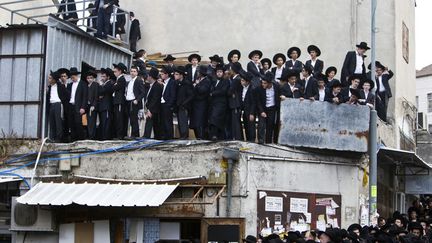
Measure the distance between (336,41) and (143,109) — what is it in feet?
24.9

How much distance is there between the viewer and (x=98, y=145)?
61.5 ft

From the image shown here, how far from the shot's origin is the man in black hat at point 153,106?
61.4 feet

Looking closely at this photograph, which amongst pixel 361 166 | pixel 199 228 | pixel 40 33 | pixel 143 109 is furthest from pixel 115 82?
pixel 361 166

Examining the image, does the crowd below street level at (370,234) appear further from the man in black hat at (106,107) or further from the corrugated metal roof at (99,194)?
the man in black hat at (106,107)

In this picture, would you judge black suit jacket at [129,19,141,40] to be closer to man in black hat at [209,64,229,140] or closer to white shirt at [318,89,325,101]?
man in black hat at [209,64,229,140]

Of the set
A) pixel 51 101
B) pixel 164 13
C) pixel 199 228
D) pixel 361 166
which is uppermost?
pixel 164 13

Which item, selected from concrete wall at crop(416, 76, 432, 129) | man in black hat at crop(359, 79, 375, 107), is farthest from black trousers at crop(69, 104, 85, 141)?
concrete wall at crop(416, 76, 432, 129)

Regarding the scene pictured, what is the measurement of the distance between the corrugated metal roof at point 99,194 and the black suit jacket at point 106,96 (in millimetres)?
1809

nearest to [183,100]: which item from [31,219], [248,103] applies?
[248,103]

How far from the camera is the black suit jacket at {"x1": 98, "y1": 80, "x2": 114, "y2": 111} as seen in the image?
19094 mm

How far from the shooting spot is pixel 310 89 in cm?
1886

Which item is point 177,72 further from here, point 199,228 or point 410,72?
point 410,72

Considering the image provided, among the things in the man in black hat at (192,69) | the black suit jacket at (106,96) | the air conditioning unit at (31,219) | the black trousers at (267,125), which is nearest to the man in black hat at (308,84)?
the black trousers at (267,125)

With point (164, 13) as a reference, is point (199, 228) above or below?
below
